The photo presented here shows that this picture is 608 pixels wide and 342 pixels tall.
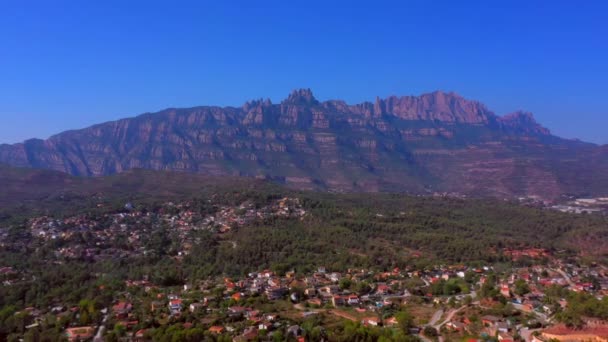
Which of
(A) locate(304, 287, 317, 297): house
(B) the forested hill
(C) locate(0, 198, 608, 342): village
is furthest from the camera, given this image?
(B) the forested hill

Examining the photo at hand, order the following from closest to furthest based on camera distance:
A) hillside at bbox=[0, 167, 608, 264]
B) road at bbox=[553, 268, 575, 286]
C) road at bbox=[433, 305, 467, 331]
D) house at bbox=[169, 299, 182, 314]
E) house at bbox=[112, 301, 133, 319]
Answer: road at bbox=[433, 305, 467, 331]
house at bbox=[112, 301, 133, 319]
house at bbox=[169, 299, 182, 314]
road at bbox=[553, 268, 575, 286]
hillside at bbox=[0, 167, 608, 264]

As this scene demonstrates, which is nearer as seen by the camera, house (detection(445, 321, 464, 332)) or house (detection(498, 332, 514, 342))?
house (detection(498, 332, 514, 342))

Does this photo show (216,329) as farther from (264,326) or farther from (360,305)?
(360,305)

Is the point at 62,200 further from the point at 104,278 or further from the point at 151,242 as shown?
the point at 104,278

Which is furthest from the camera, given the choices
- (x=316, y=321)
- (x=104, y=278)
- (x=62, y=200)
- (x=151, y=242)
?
(x=62, y=200)

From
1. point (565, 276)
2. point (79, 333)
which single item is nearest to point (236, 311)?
point (79, 333)

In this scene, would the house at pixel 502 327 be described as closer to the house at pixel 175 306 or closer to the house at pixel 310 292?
the house at pixel 310 292

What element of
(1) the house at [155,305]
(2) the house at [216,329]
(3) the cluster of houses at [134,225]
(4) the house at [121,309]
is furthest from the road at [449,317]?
(3) the cluster of houses at [134,225]

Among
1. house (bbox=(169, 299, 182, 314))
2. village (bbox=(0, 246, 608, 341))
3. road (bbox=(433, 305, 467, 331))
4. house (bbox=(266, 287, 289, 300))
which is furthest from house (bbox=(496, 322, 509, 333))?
house (bbox=(169, 299, 182, 314))

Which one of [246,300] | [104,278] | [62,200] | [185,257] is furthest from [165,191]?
[246,300]

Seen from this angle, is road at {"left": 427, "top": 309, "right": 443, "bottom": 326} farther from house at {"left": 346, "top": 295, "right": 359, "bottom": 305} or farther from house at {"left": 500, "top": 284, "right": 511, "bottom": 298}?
house at {"left": 500, "top": 284, "right": 511, "bottom": 298}

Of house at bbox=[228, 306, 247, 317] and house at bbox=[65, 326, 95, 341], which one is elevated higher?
house at bbox=[228, 306, 247, 317]
